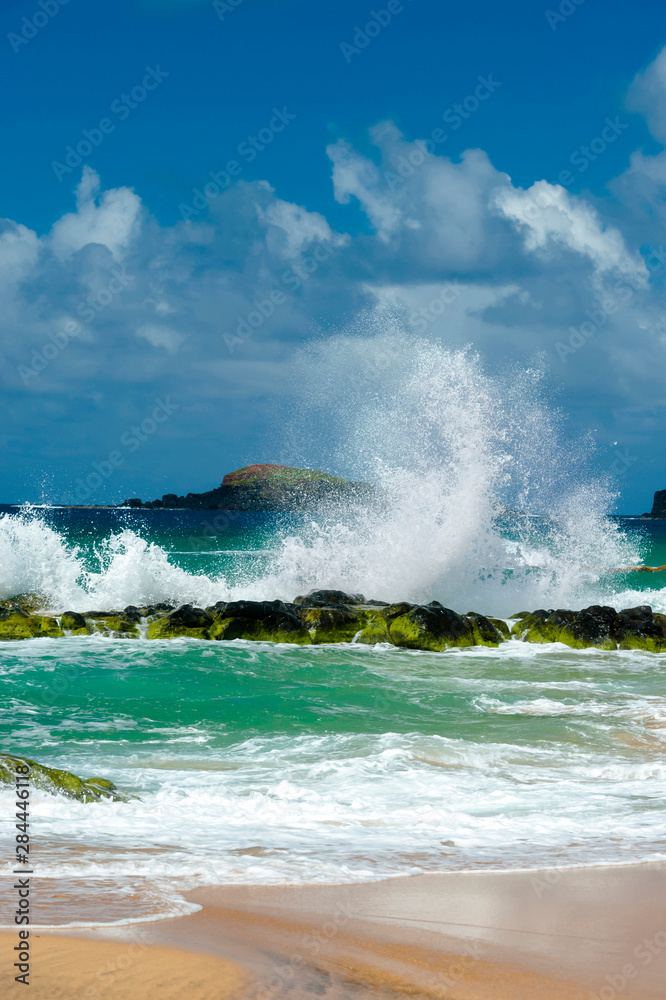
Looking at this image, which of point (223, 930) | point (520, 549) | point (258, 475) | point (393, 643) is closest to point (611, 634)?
point (393, 643)

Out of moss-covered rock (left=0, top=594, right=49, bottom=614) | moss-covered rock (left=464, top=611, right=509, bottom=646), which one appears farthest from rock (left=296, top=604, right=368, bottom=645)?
moss-covered rock (left=0, top=594, right=49, bottom=614)

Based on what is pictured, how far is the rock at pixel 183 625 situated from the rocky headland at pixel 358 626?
0.06 ft

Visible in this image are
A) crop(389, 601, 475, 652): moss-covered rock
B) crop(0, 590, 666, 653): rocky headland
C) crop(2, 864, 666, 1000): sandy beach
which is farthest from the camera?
crop(0, 590, 666, 653): rocky headland

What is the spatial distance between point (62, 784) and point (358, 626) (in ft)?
31.1

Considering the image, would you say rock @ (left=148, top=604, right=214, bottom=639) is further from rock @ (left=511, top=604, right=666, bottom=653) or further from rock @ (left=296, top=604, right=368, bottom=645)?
rock @ (left=511, top=604, right=666, bottom=653)

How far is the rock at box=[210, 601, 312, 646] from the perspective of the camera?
14336 millimetres

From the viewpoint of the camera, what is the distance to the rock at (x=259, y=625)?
564 inches

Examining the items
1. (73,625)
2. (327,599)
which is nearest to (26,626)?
(73,625)

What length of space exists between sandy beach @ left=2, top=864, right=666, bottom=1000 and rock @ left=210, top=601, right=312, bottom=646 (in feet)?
33.2

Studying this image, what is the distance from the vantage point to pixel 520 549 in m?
20.1

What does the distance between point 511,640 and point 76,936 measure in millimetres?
12527

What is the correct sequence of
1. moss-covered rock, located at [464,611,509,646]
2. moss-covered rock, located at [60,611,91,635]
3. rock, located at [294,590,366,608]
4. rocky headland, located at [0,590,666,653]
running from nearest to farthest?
rocky headland, located at [0,590,666,653] → moss-covered rock, located at [464,611,509,646] → moss-covered rock, located at [60,611,91,635] → rock, located at [294,590,366,608]

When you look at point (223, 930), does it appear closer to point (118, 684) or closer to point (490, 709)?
point (490, 709)

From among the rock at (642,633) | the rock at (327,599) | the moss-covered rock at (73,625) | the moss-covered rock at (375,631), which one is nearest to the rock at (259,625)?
the moss-covered rock at (375,631)
